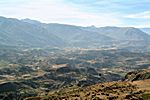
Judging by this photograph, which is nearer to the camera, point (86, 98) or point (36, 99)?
point (86, 98)

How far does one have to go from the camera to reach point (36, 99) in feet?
655

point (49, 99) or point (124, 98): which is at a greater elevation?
point (124, 98)

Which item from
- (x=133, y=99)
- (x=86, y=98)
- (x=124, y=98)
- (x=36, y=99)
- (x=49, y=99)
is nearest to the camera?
(x=133, y=99)

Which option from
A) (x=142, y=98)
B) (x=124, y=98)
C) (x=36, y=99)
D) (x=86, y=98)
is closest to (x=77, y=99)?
(x=86, y=98)

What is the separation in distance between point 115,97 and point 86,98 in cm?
1571

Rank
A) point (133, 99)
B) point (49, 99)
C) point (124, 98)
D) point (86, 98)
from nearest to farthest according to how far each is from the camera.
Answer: point (133, 99) < point (124, 98) < point (86, 98) < point (49, 99)

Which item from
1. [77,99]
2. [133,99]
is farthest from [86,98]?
[133,99]

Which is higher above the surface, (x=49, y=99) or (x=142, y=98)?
(x=142, y=98)

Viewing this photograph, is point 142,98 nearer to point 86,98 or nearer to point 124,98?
point 124,98

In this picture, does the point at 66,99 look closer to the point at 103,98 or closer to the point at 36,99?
the point at 103,98

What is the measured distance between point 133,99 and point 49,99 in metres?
65.2

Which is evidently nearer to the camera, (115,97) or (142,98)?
(142,98)

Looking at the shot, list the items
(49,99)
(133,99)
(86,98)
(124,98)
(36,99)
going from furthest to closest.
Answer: (36,99)
(49,99)
(86,98)
(124,98)
(133,99)

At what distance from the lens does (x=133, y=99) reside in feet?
412
